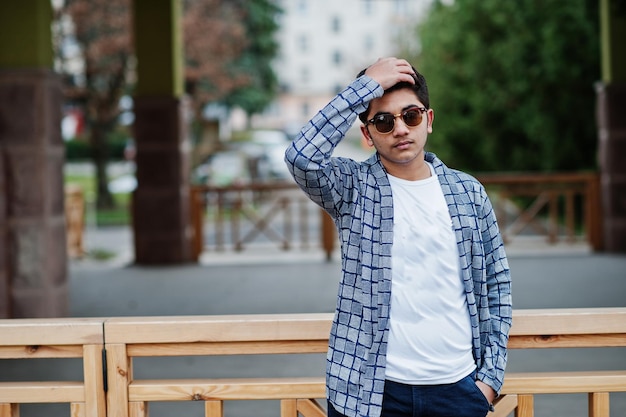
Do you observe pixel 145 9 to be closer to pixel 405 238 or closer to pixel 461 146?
pixel 405 238

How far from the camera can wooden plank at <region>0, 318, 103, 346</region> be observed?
3113 mm

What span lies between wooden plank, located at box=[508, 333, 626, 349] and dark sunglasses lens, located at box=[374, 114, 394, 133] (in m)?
0.88

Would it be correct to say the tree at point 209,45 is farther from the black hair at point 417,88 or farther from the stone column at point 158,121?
the black hair at point 417,88

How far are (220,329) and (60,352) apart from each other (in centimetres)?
56

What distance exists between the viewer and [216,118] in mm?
39094

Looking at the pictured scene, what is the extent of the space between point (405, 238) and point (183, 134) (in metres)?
9.98

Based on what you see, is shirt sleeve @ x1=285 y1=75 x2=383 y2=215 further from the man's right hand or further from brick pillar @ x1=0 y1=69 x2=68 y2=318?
brick pillar @ x1=0 y1=69 x2=68 y2=318

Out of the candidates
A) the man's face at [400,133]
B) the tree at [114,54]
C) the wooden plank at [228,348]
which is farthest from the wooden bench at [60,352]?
the tree at [114,54]

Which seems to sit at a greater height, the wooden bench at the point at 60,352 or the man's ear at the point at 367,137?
the man's ear at the point at 367,137

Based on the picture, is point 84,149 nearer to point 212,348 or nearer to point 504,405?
point 212,348

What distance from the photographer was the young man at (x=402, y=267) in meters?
2.62

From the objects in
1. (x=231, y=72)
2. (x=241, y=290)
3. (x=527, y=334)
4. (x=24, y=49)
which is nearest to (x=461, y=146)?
(x=231, y=72)

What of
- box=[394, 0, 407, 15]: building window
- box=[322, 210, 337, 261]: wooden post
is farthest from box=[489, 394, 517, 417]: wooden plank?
box=[394, 0, 407, 15]: building window

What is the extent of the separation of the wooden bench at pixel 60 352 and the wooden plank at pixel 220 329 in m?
0.08
